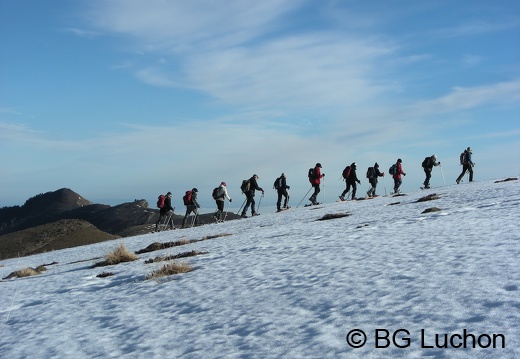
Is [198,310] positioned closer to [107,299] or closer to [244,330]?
[244,330]

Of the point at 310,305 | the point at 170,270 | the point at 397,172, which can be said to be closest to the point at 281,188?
the point at 397,172

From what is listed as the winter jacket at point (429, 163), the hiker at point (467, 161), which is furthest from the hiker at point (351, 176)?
the hiker at point (467, 161)

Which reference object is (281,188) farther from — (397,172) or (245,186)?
(397,172)

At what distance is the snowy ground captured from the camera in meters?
4.78

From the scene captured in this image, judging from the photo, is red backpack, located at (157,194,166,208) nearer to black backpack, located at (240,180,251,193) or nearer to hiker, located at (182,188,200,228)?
hiker, located at (182,188,200,228)

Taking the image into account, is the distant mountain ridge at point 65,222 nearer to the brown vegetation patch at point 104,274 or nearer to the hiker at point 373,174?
the hiker at point 373,174

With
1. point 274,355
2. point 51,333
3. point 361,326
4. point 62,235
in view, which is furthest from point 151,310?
point 62,235

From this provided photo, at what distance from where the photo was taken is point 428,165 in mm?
33344

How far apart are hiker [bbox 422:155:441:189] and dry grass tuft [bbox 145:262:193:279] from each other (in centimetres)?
2644

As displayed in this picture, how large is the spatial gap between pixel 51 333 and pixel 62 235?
41.4 metres

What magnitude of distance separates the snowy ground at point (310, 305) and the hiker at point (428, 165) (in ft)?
73.8

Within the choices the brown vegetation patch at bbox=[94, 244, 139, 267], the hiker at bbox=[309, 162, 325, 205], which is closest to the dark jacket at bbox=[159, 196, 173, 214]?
the hiker at bbox=[309, 162, 325, 205]

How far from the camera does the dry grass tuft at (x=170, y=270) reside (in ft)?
33.2

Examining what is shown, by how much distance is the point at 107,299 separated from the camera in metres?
8.82
